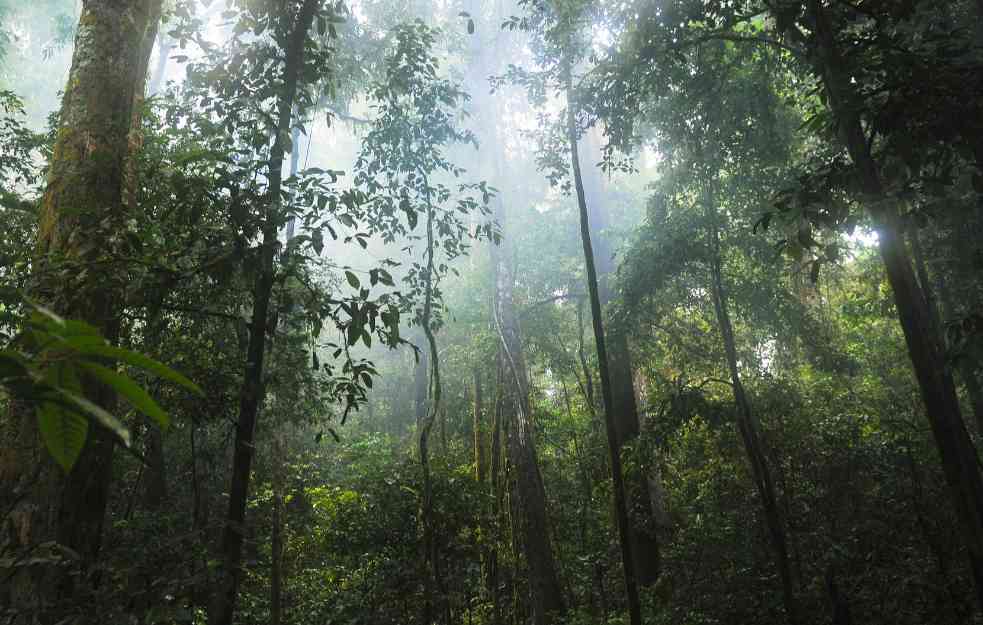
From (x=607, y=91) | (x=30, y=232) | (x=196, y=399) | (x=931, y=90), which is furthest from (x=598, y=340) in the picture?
(x=30, y=232)

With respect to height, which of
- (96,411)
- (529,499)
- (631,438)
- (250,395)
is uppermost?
(631,438)

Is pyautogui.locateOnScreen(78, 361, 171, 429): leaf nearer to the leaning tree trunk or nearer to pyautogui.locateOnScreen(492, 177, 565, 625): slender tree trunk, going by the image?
the leaning tree trunk

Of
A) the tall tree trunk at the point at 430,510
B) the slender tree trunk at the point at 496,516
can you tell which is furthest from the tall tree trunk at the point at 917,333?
the slender tree trunk at the point at 496,516

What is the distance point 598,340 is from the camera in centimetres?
405

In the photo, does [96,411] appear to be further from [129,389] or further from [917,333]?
[917,333]

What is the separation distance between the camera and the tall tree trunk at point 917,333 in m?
2.54

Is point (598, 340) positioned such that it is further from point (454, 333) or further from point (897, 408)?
point (454, 333)

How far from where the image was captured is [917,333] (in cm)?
270

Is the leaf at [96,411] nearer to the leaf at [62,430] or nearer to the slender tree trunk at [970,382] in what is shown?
the leaf at [62,430]

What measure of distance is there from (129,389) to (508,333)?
9.24 m

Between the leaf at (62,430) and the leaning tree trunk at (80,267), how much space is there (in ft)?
4.75

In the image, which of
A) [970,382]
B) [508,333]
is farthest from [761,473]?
[508,333]

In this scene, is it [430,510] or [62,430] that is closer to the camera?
[62,430]

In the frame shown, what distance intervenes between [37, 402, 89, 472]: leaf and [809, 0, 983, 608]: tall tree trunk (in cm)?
307
